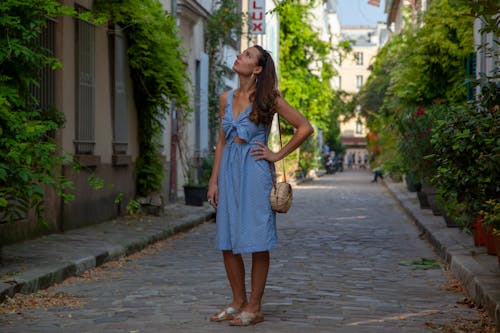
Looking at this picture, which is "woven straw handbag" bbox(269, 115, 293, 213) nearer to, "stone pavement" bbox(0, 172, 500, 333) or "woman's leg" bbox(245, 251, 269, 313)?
"woman's leg" bbox(245, 251, 269, 313)

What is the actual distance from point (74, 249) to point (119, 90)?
18.4ft

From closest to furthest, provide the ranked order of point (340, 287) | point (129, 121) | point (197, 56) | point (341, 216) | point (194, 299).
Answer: point (194, 299) → point (340, 287) → point (129, 121) → point (341, 216) → point (197, 56)

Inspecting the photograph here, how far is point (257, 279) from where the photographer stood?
21.1 ft

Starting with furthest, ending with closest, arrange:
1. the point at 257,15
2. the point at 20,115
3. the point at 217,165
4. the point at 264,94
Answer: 1. the point at 257,15
2. the point at 20,115
3. the point at 217,165
4. the point at 264,94

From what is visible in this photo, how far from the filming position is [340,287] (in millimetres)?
8516

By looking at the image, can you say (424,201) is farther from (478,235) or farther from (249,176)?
(249,176)

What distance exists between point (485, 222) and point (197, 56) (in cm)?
1744

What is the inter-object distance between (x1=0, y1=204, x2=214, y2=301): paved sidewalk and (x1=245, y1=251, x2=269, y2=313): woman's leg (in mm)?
2075

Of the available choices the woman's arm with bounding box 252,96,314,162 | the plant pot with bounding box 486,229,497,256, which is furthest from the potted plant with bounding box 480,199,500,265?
the plant pot with bounding box 486,229,497,256

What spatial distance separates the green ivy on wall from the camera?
1444 cm

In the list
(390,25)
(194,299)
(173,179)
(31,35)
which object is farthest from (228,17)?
(390,25)

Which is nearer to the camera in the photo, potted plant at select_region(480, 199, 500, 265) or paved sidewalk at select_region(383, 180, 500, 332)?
potted plant at select_region(480, 199, 500, 265)

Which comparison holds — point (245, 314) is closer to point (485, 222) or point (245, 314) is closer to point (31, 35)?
point (485, 222)

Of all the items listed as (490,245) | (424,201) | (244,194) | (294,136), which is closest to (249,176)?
(244,194)
